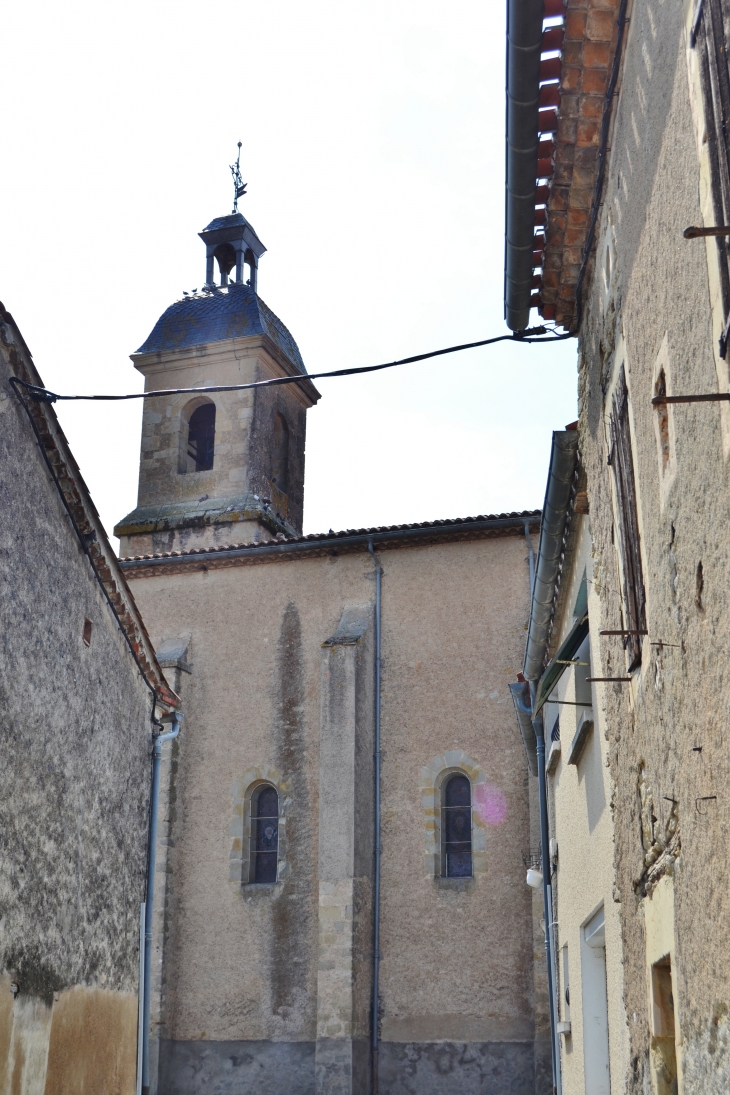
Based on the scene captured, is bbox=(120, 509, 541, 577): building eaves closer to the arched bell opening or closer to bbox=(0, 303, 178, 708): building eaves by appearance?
bbox=(0, 303, 178, 708): building eaves

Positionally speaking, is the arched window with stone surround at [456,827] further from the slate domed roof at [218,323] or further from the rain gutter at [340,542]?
the slate domed roof at [218,323]

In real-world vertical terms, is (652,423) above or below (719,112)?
below

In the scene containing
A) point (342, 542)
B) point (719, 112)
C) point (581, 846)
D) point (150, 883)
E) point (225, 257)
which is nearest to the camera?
point (719, 112)

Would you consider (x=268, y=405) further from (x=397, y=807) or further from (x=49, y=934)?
(x=49, y=934)

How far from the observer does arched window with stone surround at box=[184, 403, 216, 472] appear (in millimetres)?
27016

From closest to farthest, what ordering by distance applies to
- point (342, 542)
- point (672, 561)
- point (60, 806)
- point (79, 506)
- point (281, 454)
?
point (672, 561) → point (60, 806) → point (79, 506) → point (342, 542) → point (281, 454)

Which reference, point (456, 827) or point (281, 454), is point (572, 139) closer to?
point (456, 827)

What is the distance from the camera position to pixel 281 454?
2791cm

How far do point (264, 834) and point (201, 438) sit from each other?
1086 centimetres

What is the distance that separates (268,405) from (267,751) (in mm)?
9869

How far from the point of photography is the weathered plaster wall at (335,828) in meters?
17.7

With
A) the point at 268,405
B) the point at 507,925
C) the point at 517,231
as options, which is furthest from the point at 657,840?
Answer: the point at 268,405

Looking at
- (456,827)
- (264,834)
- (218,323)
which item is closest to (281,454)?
(218,323)

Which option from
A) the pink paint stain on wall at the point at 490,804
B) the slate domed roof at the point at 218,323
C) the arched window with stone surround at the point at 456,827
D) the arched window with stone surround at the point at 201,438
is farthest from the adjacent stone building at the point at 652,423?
the slate domed roof at the point at 218,323
